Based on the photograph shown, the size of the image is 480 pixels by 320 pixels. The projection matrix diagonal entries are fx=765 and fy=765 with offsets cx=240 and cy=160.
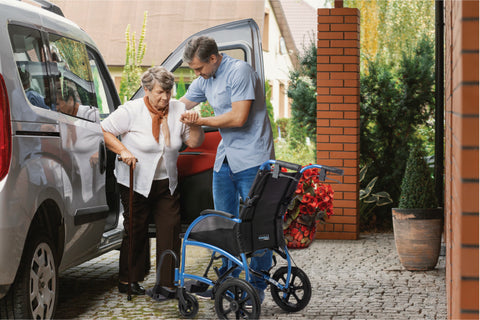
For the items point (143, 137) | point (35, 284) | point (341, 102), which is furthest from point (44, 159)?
point (341, 102)

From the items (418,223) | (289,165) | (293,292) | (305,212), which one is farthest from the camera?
(305,212)

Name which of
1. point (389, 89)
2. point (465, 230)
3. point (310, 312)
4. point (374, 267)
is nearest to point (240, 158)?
point (310, 312)

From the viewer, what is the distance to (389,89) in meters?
10.2

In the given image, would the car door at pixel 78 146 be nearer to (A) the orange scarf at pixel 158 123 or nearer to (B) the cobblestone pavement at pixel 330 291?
(A) the orange scarf at pixel 158 123

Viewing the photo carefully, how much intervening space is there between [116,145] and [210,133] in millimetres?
986

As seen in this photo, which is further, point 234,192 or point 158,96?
point 234,192

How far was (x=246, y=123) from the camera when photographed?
227 inches

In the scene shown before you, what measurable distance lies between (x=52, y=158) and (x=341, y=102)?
511 cm

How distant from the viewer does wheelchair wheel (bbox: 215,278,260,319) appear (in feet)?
16.1

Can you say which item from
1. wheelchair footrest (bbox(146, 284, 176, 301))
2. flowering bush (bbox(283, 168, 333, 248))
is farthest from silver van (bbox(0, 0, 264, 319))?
flowering bush (bbox(283, 168, 333, 248))

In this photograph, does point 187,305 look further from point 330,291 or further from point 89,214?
point 330,291

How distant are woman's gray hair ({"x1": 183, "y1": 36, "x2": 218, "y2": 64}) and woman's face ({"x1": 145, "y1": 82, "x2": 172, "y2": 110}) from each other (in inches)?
12.0

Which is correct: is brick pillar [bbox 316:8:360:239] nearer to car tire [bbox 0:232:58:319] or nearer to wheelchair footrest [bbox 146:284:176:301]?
wheelchair footrest [bbox 146:284:176:301]

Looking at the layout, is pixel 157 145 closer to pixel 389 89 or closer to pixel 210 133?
pixel 210 133
